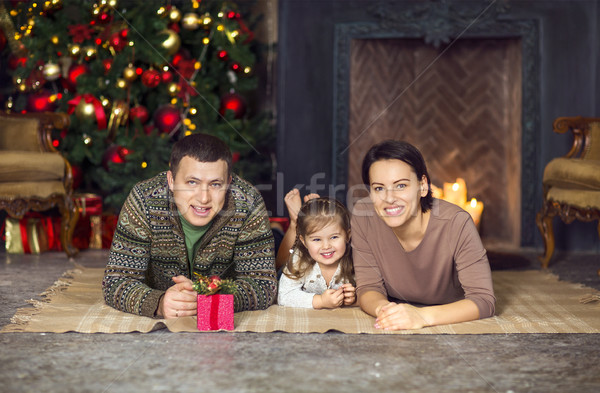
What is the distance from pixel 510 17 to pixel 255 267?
2852 millimetres

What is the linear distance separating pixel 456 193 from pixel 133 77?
7.73ft

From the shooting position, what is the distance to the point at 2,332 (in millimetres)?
2418

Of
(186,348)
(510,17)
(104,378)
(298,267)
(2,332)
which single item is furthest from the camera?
(510,17)

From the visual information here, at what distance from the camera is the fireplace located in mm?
4777

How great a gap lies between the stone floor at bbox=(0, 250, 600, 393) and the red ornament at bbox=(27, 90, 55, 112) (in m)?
2.93

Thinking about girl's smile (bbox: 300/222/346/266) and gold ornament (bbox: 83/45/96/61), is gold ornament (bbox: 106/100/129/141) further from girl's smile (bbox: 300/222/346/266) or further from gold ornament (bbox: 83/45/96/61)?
girl's smile (bbox: 300/222/346/266)

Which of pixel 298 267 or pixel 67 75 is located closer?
pixel 298 267

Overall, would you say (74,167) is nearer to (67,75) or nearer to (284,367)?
(67,75)

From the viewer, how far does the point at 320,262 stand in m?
2.91

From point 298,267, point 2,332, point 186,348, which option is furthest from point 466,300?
point 2,332

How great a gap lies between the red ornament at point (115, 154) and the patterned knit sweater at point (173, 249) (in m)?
2.03

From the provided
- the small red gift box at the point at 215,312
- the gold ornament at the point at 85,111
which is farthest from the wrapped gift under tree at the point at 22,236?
the small red gift box at the point at 215,312

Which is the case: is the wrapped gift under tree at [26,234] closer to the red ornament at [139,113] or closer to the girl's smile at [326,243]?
the red ornament at [139,113]

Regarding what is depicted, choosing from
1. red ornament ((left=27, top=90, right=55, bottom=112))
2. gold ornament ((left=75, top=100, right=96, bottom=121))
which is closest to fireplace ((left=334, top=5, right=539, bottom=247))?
gold ornament ((left=75, top=100, right=96, bottom=121))
